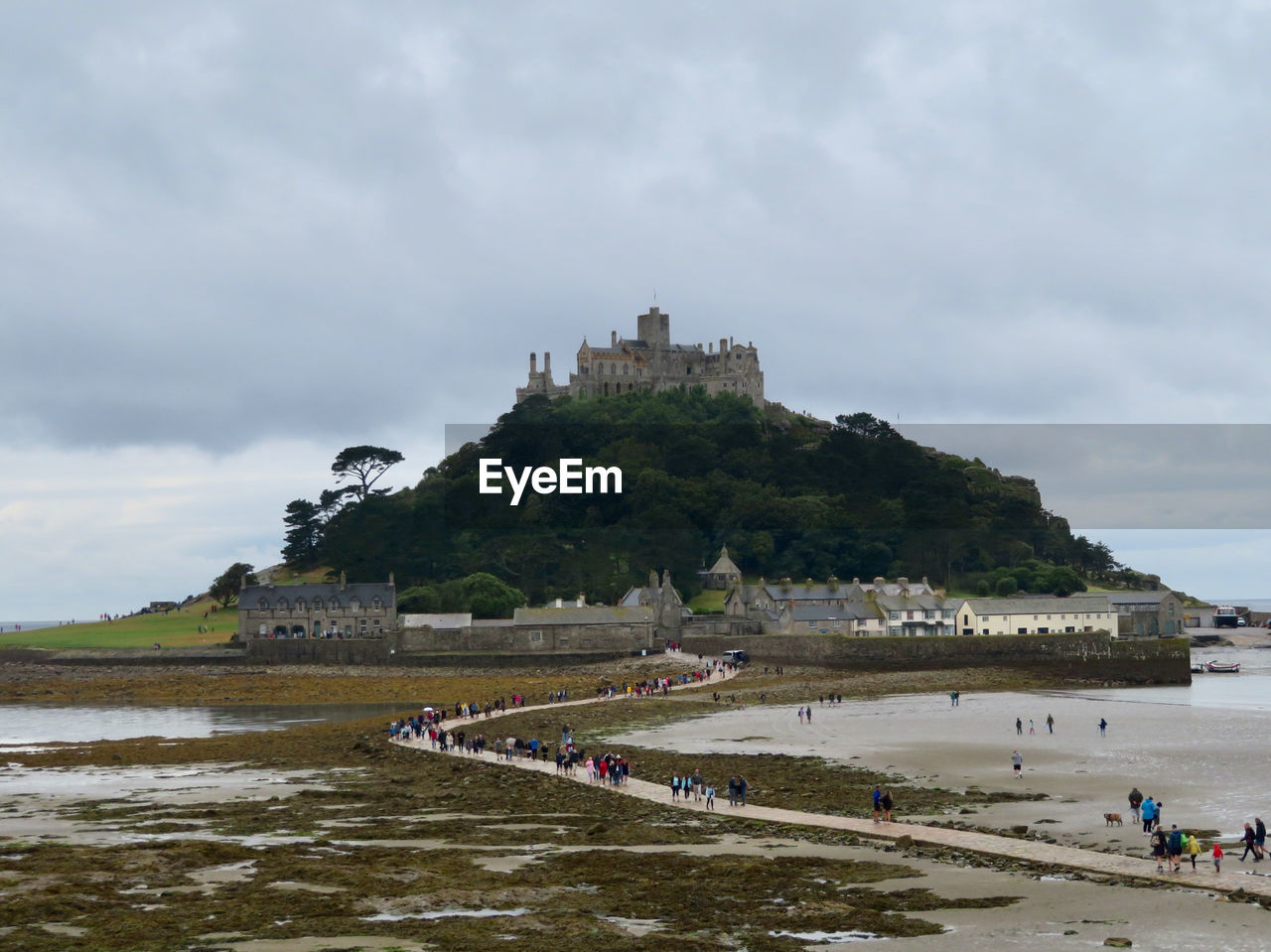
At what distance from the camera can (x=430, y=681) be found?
5416cm

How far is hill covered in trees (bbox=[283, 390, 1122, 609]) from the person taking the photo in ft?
256

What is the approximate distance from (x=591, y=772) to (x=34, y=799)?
10.1m

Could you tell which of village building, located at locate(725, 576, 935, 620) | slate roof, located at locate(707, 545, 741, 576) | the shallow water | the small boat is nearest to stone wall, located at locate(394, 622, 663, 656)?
village building, located at locate(725, 576, 935, 620)

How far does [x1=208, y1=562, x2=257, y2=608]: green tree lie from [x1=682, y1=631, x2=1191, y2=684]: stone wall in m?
36.7

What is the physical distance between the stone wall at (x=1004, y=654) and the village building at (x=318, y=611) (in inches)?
818

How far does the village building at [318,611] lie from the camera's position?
68062 mm

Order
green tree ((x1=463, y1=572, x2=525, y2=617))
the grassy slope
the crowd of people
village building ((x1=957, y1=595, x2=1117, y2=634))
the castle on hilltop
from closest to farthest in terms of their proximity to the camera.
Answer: the crowd of people
village building ((x1=957, y1=595, x2=1117, y2=634))
green tree ((x1=463, y1=572, x2=525, y2=617))
the grassy slope
the castle on hilltop

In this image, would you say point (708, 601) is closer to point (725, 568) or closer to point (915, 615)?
point (725, 568)

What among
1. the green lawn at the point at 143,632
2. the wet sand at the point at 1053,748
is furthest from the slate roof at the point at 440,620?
the wet sand at the point at 1053,748

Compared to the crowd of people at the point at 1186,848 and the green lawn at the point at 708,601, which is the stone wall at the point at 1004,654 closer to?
the green lawn at the point at 708,601

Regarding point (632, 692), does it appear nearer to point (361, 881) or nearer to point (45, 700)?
point (45, 700)

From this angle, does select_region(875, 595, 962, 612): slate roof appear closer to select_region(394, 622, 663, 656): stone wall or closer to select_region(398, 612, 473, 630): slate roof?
select_region(394, 622, 663, 656): stone wall

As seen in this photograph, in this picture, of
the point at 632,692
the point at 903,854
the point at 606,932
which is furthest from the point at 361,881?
the point at 632,692

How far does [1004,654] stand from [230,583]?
5024cm
